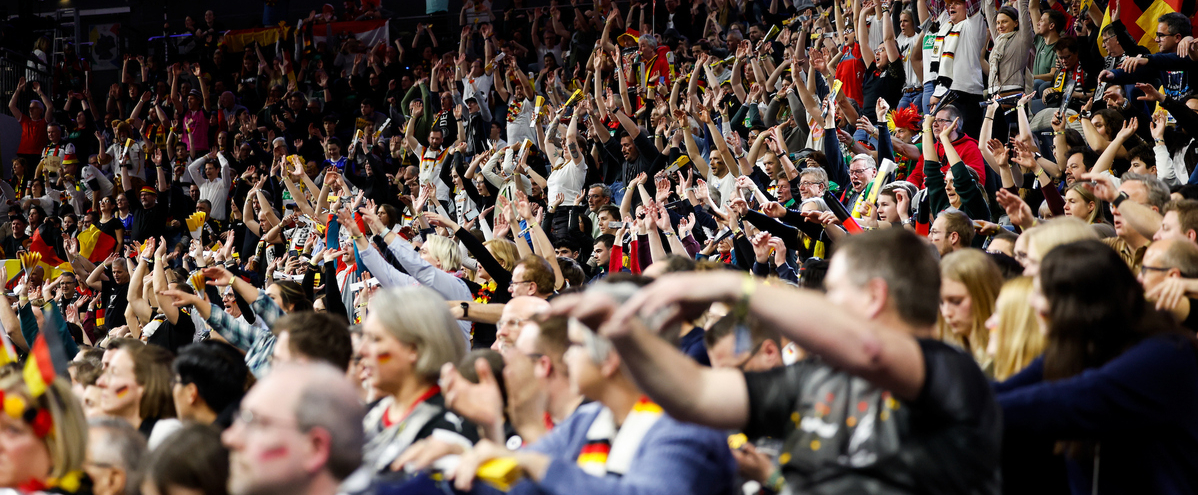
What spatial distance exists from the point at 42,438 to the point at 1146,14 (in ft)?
25.9

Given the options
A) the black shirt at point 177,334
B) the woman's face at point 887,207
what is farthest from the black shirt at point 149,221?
the woman's face at point 887,207

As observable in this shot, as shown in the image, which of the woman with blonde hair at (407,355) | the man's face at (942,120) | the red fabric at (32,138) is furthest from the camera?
the red fabric at (32,138)

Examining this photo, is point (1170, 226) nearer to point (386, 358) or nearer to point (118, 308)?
point (386, 358)

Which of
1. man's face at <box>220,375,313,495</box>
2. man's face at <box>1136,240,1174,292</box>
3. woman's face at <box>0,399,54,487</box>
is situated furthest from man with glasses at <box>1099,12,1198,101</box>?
woman's face at <box>0,399,54,487</box>

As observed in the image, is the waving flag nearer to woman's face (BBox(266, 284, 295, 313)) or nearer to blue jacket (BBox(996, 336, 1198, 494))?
woman's face (BBox(266, 284, 295, 313))

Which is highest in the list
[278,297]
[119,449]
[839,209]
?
[119,449]

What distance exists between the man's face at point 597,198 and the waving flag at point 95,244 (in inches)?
240

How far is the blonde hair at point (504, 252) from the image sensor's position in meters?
5.91

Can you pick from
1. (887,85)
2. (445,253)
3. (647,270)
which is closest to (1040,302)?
(647,270)

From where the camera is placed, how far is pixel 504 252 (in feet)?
19.5

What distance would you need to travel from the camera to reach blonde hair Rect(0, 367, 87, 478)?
2.29 meters

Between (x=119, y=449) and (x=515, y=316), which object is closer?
(x=119, y=449)

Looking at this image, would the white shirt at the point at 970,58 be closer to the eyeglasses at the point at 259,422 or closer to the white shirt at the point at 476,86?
the white shirt at the point at 476,86

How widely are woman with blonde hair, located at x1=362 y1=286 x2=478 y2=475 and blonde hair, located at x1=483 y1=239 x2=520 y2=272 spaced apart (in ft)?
10.4
